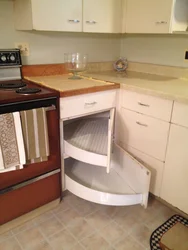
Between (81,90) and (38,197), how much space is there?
2.75 ft

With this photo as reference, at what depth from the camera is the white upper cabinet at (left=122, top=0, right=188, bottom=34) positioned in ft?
5.69

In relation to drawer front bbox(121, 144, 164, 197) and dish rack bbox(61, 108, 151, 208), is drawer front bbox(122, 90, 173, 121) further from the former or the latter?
drawer front bbox(121, 144, 164, 197)

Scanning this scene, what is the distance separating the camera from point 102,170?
190 cm

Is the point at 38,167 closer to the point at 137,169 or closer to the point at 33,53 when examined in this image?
the point at 137,169

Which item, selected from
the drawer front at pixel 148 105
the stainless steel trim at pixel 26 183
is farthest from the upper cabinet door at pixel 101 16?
the stainless steel trim at pixel 26 183

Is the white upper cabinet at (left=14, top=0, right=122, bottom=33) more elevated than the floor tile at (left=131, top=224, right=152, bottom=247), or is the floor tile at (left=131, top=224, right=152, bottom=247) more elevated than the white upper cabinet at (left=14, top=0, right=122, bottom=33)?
the white upper cabinet at (left=14, top=0, right=122, bottom=33)

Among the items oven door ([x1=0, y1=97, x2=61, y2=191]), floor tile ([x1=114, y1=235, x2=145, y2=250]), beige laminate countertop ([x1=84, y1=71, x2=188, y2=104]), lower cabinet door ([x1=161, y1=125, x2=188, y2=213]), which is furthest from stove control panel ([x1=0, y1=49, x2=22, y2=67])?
floor tile ([x1=114, y1=235, x2=145, y2=250])

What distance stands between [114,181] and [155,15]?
4.51 feet

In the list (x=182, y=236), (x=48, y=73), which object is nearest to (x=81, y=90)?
(x=48, y=73)

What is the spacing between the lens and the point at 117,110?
1.93 meters

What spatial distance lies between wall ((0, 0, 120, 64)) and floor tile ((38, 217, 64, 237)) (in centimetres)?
130

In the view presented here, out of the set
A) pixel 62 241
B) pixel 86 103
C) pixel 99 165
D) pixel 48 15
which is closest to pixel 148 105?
pixel 86 103

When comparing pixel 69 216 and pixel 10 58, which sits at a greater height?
pixel 10 58

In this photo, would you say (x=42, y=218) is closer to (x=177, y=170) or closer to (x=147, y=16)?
(x=177, y=170)
